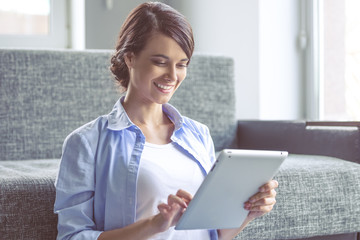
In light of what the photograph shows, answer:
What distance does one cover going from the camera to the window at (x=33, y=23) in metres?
3.11

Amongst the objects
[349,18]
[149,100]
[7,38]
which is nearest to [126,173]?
[149,100]

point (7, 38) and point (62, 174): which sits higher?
point (7, 38)

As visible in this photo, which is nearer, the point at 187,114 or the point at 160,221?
the point at 160,221

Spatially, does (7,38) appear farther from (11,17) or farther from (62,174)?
(62,174)

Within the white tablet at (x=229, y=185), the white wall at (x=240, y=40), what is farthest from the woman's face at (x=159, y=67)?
the white wall at (x=240, y=40)

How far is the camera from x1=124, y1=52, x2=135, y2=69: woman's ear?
1125 mm

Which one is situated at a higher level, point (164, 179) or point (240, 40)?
point (240, 40)

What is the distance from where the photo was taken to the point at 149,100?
1161 mm

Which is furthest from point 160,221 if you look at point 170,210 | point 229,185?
point 229,185

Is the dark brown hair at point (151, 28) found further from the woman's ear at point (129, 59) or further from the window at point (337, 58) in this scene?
the window at point (337, 58)

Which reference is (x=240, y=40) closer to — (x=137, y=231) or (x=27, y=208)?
(x=27, y=208)

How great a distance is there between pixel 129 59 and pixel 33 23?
2214 mm

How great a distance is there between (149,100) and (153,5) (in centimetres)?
20

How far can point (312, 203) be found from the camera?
4.96 ft
